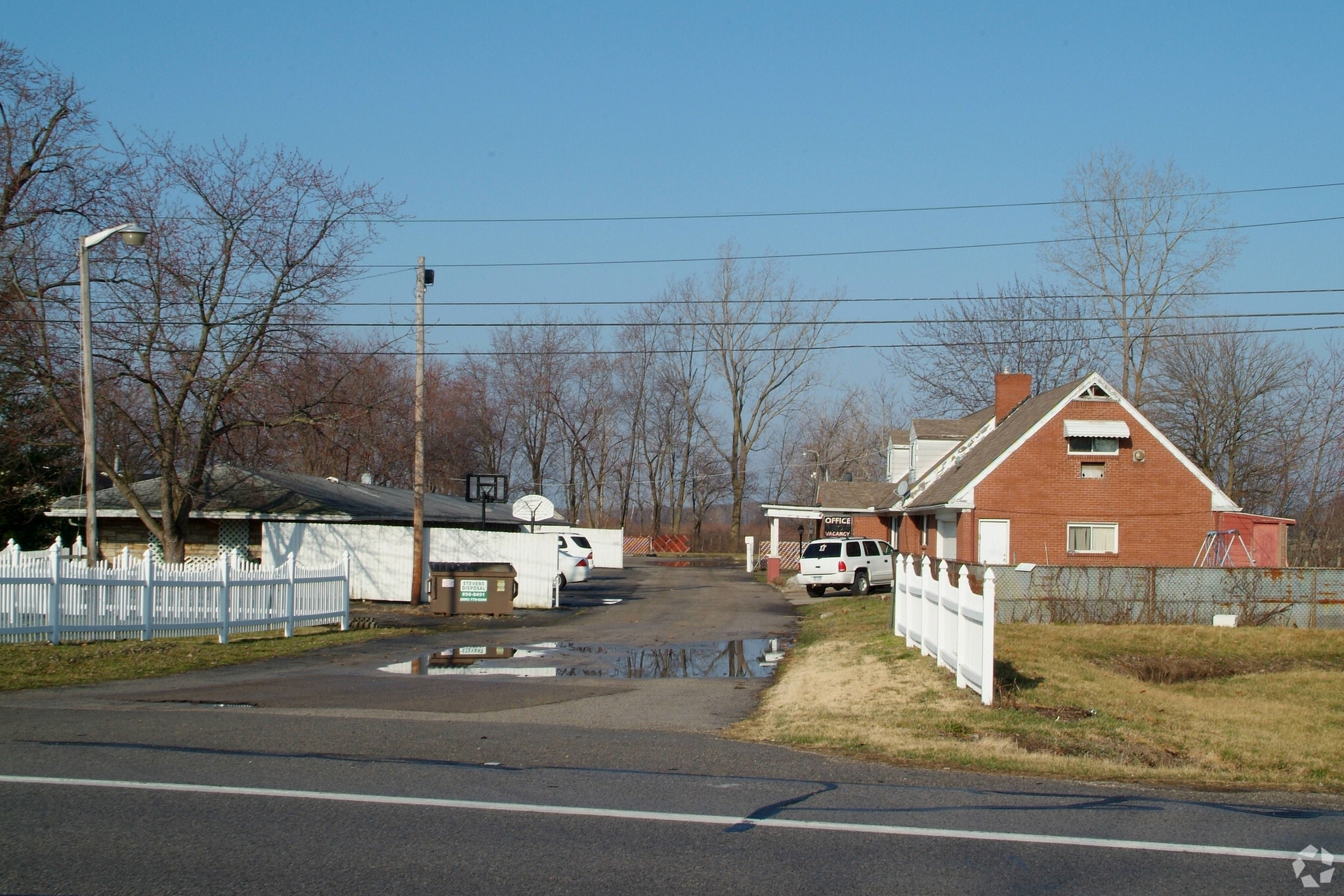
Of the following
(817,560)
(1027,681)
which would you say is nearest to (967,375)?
(817,560)

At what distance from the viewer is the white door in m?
31.1

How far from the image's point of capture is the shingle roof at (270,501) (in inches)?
1152

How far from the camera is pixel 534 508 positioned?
3600cm

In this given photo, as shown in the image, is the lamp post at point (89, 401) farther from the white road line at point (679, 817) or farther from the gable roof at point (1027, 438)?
the gable roof at point (1027, 438)

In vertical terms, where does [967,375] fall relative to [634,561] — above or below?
A: above

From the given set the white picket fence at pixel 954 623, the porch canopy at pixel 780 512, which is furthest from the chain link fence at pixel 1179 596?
the porch canopy at pixel 780 512

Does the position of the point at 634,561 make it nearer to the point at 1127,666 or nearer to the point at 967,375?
the point at 967,375

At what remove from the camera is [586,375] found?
7431 cm

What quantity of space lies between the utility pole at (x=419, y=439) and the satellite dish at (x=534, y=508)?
7662mm

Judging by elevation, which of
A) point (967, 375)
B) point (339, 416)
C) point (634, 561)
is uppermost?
point (967, 375)

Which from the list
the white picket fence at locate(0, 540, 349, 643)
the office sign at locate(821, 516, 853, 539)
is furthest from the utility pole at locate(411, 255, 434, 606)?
the office sign at locate(821, 516, 853, 539)

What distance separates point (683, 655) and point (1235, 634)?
11105 mm

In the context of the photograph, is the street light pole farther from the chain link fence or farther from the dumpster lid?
the chain link fence

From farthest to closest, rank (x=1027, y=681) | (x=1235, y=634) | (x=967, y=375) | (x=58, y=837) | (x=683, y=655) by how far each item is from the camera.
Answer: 1. (x=967, y=375)
2. (x=1235, y=634)
3. (x=683, y=655)
4. (x=1027, y=681)
5. (x=58, y=837)
